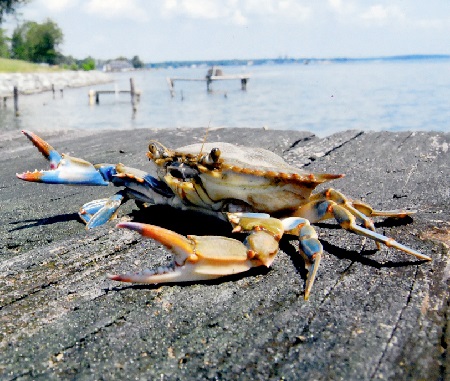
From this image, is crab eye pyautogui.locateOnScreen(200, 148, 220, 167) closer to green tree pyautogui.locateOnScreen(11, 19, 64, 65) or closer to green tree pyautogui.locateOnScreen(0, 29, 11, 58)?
green tree pyautogui.locateOnScreen(0, 29, 11, 58)

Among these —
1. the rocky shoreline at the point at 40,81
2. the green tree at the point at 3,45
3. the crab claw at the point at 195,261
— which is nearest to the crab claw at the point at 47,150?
the crab claw at the point at 195,261

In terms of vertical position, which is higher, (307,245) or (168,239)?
(168,239)

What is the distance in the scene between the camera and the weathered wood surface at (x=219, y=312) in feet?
6.32

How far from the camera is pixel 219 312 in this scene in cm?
233

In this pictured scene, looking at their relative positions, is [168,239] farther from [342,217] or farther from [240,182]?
[342,217]

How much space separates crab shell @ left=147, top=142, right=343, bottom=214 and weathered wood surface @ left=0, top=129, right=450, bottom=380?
30 cm

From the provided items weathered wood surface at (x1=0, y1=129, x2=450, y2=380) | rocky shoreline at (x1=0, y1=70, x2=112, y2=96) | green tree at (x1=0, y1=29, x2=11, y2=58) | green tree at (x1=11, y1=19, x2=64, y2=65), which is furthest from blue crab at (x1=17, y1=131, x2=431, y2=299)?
green tree at (x1=11, y1=19, x2=64, y2=65)

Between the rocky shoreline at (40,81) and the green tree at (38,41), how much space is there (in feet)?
45.0

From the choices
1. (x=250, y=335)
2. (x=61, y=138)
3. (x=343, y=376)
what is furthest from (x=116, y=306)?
(x=61, y=138)

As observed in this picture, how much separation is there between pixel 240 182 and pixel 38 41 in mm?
90708

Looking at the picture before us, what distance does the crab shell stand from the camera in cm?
314

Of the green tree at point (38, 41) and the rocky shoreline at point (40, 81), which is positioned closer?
the rocky shoreline at point (40, 81)

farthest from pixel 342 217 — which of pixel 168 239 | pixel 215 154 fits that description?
pixel 168 239

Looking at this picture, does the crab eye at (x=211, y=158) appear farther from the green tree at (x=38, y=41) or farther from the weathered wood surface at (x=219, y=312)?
the green tree at (x=38, y=41)
